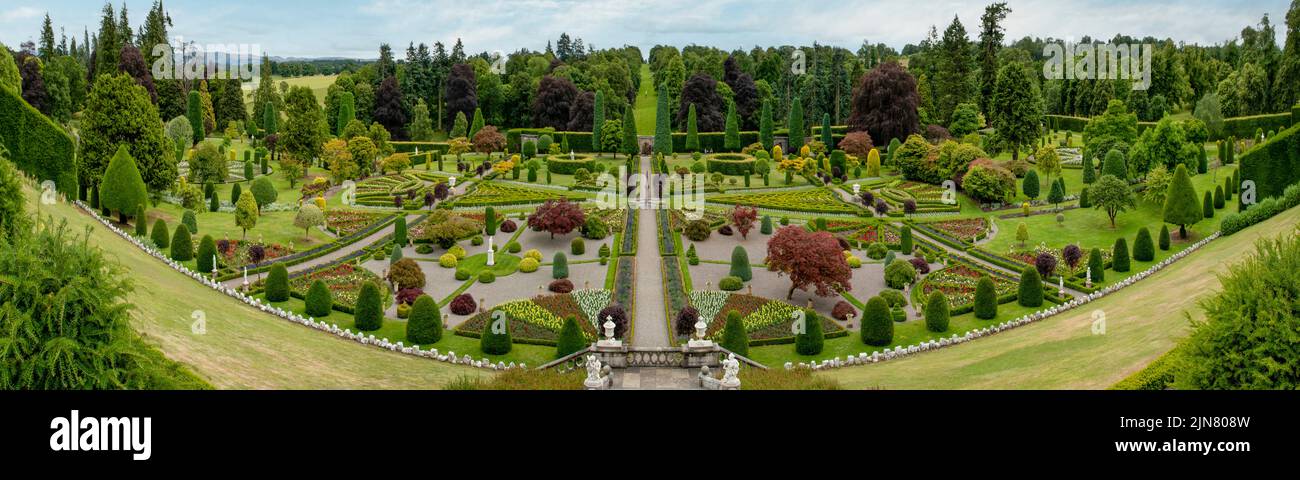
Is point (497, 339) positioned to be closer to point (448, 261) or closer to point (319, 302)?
point (319, 302)

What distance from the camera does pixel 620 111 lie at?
377 ft

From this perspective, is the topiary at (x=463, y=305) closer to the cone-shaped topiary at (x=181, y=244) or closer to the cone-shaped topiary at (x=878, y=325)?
the cone-shaped topiary at (x=181, y=244)

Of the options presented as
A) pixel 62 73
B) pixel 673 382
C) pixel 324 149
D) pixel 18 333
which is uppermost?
pixel 62 73

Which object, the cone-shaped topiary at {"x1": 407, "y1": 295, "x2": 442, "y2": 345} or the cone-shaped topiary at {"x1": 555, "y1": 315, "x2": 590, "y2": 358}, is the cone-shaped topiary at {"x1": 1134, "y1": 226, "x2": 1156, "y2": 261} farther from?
the cone-shaped topiary at {"x1": 407, "y1": 295, "x2": 442, "y2": 345}

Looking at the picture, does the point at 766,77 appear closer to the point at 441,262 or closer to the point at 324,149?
the point at 324,149

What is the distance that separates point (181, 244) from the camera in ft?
152

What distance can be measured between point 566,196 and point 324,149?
829 inches

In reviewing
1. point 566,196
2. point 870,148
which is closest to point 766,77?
point 870,148

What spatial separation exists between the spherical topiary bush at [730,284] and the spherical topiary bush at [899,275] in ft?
23.6

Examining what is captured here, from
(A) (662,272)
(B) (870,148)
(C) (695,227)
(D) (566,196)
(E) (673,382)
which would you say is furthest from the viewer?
(B) (870,148)

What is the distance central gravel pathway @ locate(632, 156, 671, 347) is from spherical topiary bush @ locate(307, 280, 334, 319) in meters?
13.0

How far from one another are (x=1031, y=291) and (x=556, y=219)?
25982mm
